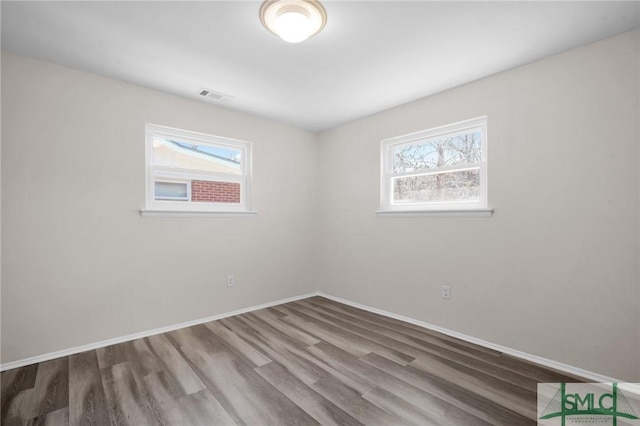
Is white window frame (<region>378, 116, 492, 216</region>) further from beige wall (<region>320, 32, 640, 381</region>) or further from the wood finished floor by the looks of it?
the wood finished floor

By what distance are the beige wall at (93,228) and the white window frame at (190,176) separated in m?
0.09

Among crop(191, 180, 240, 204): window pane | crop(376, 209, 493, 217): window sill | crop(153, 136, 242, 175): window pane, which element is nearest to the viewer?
crop(376, 209, 493, 217): window sill

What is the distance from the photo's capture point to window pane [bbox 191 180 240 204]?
10.8ft

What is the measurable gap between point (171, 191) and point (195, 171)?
34cm

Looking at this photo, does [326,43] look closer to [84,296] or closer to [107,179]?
[107,179]

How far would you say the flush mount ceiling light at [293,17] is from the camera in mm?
1741

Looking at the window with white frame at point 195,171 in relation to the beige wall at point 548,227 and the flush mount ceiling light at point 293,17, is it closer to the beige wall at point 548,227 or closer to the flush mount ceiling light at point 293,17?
the flush mount ceiling light at point 293,17

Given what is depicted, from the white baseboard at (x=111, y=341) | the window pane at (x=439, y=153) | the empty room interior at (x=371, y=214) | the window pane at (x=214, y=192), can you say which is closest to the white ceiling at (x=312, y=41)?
the empty room interior at (x=371, y=214)

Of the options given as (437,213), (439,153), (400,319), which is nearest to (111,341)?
(400,319)

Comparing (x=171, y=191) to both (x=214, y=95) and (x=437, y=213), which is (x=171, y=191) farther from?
(x=437, y=213)

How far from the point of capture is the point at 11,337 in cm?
222

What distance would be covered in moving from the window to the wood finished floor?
137cm

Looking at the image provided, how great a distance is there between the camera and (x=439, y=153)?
313 centimetres

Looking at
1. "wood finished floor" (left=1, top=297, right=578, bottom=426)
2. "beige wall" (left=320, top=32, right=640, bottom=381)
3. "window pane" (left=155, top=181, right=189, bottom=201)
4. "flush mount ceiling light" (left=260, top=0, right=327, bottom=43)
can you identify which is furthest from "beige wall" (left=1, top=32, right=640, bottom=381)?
"flush mount ceiling light" (left=260, top=0, right=327, bottom=43)
